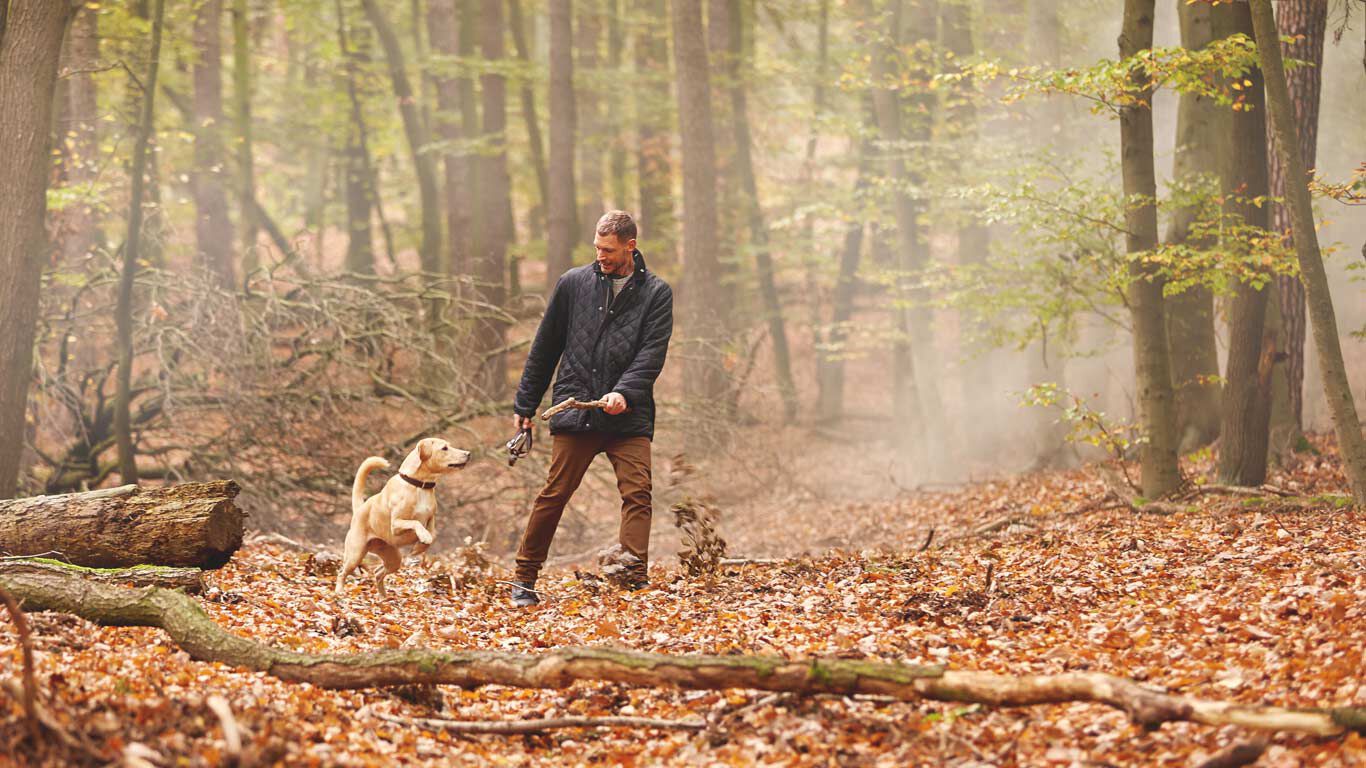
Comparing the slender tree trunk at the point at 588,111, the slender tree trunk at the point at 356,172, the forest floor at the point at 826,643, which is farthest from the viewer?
the slender tree trunk at the point at 356,172

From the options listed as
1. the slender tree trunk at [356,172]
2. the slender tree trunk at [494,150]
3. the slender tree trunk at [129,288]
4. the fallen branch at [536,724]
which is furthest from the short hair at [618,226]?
the slender tree trunk at [356,172]

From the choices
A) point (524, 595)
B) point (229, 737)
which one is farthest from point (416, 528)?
point (229, 737)

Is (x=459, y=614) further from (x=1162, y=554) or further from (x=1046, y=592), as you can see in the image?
(x=1162, y=554)

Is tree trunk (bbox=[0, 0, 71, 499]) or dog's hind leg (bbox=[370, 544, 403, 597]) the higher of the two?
tree trunk (bbox=[0, 0, 71, 499])

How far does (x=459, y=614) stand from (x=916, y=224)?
40.8 feet

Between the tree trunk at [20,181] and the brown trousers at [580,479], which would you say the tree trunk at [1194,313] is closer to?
the brown trousers at [580,479]

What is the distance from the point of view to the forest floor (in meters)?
3.74

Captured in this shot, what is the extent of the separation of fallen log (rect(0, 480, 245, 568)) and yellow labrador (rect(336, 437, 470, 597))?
0.77 metres

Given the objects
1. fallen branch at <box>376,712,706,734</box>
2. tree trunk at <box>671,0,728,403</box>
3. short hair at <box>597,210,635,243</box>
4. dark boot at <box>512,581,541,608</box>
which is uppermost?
tree trunk at <box>671,0,728,403</box>

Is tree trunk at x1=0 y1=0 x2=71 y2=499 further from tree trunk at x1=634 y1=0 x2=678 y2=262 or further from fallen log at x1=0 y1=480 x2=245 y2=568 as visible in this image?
tree trunk at x1=634 y1=0 x2=678 y2=262

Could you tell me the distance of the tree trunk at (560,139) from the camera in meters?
17.8

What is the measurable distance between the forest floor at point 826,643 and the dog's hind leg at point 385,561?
0.38 feet

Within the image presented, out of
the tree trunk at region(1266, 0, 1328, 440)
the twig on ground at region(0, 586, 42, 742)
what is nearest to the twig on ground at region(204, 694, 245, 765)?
the twig on ground at region(0, 586, 42, 742)

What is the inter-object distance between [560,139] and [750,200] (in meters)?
4.27
